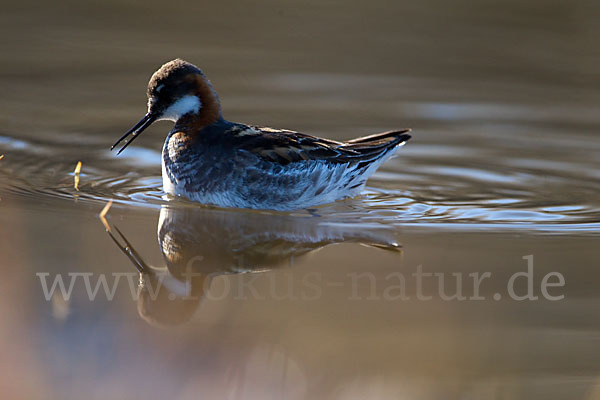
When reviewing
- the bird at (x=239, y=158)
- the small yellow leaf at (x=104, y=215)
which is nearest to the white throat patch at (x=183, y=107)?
the bird at (x=239, y=158)

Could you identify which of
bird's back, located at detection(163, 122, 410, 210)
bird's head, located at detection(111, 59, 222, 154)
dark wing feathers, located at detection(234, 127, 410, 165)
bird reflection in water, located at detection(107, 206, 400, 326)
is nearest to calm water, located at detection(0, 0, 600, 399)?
bird reflection in water, located at detection(107, 206, 400, 326)

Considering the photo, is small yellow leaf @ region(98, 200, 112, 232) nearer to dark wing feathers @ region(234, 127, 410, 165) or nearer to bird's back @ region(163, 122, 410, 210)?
bird's back @ region(163, 122, 410, 210)

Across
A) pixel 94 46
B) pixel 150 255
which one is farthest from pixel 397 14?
pixel 150 255

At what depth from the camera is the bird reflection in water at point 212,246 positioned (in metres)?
5.48

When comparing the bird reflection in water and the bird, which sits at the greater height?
the bird

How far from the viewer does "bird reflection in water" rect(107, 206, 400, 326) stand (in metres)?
5.48

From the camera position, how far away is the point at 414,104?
36.9 ft

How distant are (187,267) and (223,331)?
1168 mm

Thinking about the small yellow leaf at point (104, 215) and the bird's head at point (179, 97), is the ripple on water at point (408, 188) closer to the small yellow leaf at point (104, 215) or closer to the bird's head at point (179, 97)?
the small yellow leaf at point (104, 215)

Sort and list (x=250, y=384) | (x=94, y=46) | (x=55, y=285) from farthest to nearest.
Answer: (x=94, y=46)
(x=55, y=285)
(x=250, y=384)

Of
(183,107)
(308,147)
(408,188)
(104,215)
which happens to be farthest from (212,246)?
(408,188)

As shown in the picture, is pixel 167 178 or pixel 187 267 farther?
pixel 167 178

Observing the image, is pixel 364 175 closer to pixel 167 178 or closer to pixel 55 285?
pixel 167 178

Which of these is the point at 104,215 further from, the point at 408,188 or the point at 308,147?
the point at 408,188
